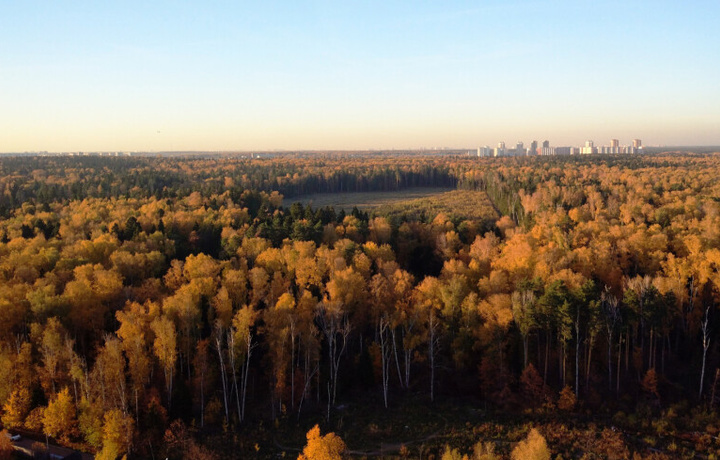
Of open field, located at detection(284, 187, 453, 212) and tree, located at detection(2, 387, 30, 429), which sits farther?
open field, located at detection(284, 187, 453, 212)

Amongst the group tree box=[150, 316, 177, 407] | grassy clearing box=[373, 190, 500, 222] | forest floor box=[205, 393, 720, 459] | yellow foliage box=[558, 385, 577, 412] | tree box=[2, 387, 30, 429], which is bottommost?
forest floor box=[205, 393, 720, 459]

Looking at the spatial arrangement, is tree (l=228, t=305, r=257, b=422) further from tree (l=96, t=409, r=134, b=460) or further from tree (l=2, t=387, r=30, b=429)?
tree (l=2, t=387, r=30, b=429)

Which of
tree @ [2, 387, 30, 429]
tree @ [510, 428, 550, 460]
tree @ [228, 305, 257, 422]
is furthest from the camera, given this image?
tree @ [228, 305, 257, 422]

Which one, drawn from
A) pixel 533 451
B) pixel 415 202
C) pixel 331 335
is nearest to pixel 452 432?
pixel 533 451

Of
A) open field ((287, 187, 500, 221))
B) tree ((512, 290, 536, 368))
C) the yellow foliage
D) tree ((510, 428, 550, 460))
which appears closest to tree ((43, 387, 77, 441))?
tree ((510, 428, 550, 460))

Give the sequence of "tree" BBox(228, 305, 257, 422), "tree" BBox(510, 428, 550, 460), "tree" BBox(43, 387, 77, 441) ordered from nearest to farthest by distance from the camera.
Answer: "tree" BBox(510, 428, 550, 460), "tree" BBox(43, 387, 77, 441), "tree" BBox(228, 305, 257, 422)

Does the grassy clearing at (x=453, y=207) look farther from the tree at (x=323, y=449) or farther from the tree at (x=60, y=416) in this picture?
the tree at (x=60, y=416)

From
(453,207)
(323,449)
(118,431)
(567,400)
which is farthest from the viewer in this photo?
(453,207)

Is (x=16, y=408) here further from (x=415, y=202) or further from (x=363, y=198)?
(x=363, y=198)

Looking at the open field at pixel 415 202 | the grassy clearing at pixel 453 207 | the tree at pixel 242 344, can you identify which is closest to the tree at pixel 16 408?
the tree at pixel 242 344
